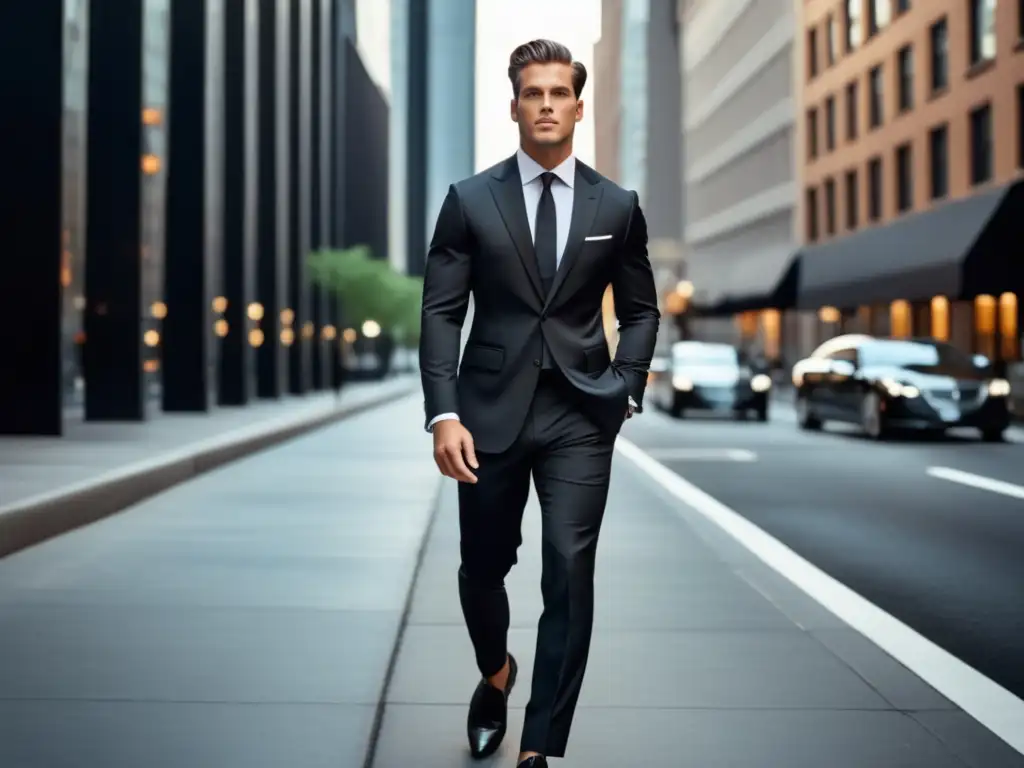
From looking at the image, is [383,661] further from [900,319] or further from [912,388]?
[900,319]

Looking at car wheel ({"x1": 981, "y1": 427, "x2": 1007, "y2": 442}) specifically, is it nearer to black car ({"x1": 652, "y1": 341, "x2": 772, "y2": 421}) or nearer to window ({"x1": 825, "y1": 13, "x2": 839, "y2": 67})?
black car ({"x1": 652, "y1": 341, "x2": 772, "y2": 421})

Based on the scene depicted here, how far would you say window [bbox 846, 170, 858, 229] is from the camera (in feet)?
Answer: 162

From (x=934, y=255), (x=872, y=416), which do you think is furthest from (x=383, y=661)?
(x=934, y=255)

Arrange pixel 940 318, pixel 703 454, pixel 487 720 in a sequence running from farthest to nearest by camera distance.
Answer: pixel 940 318 < pixel 703 454 < pixel 487 720

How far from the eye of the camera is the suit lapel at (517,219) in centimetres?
452

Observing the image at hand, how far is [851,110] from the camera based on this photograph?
49.8m

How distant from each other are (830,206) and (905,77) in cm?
930

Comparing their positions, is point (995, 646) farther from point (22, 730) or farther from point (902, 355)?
point (902, 355)

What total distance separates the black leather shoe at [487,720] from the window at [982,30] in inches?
1302

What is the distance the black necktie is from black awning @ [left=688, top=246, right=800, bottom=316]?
47.3 metres

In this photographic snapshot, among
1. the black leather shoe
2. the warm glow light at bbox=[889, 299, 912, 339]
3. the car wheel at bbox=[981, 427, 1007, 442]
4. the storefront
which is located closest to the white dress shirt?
the black leather shoe

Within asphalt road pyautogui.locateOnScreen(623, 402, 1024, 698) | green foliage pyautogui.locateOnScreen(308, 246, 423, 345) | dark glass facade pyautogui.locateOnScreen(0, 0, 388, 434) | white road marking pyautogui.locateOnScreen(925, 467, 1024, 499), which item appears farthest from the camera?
green foliage pyautogui.locateOnScreen(308, 246, 423, 345)

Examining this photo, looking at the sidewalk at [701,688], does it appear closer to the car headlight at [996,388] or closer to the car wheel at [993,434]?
the car headlight at [996,388]

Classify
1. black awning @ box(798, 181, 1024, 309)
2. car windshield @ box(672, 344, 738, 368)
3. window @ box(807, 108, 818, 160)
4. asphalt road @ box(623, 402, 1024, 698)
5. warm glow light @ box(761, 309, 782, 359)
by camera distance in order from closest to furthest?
asphalt road @ box(623, 402, 1024, 698) → black awning @ box(798, 181, 1024, 309) → car windshield @ box(672, 344, 738, 368) → window @ box(807, 108, 818, 160) → warm glow light @ box(761, 309, 782, 359)
